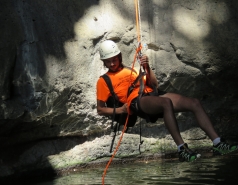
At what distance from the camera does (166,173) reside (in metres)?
7.27

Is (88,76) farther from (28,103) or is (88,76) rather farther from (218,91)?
(218,91)

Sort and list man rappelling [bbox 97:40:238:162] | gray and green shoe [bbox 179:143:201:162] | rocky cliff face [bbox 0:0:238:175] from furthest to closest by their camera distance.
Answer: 1. rocky cliff face [bbox 0:0:238:175]
2. man rappelling [bbox 97:40:238:162]
3. gray and green shoe [bbox 179:143:201:162]

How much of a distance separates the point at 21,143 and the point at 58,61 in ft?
4.21

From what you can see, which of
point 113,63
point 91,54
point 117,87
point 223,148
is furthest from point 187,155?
point 91,54

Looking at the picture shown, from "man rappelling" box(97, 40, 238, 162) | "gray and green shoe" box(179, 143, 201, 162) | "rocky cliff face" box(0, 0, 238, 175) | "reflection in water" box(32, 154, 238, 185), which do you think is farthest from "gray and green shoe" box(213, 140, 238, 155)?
Answer: "rocky cliff face" box(0, 0, 238, 175)

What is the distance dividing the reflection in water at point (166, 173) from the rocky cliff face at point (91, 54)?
2.50 feet

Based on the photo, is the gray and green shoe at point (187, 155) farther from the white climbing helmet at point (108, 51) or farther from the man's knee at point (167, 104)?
the white climbing helmet at point (108, 51)

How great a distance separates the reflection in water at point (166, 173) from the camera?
6719 mm

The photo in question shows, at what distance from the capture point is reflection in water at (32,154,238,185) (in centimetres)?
672

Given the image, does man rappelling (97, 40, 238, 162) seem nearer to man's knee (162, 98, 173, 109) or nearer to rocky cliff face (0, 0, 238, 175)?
man's knee (162, 98, 173, 109)

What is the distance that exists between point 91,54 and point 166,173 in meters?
2.06

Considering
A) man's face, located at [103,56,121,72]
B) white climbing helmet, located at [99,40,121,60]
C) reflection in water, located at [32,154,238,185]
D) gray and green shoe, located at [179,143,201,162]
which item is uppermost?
white climbing helmet, located at [99,40,121,60]

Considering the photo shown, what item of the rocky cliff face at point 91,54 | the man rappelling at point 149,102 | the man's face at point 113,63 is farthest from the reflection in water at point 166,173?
the man's face at point 113,63

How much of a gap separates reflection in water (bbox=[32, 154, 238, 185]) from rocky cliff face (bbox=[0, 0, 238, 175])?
76 cm
